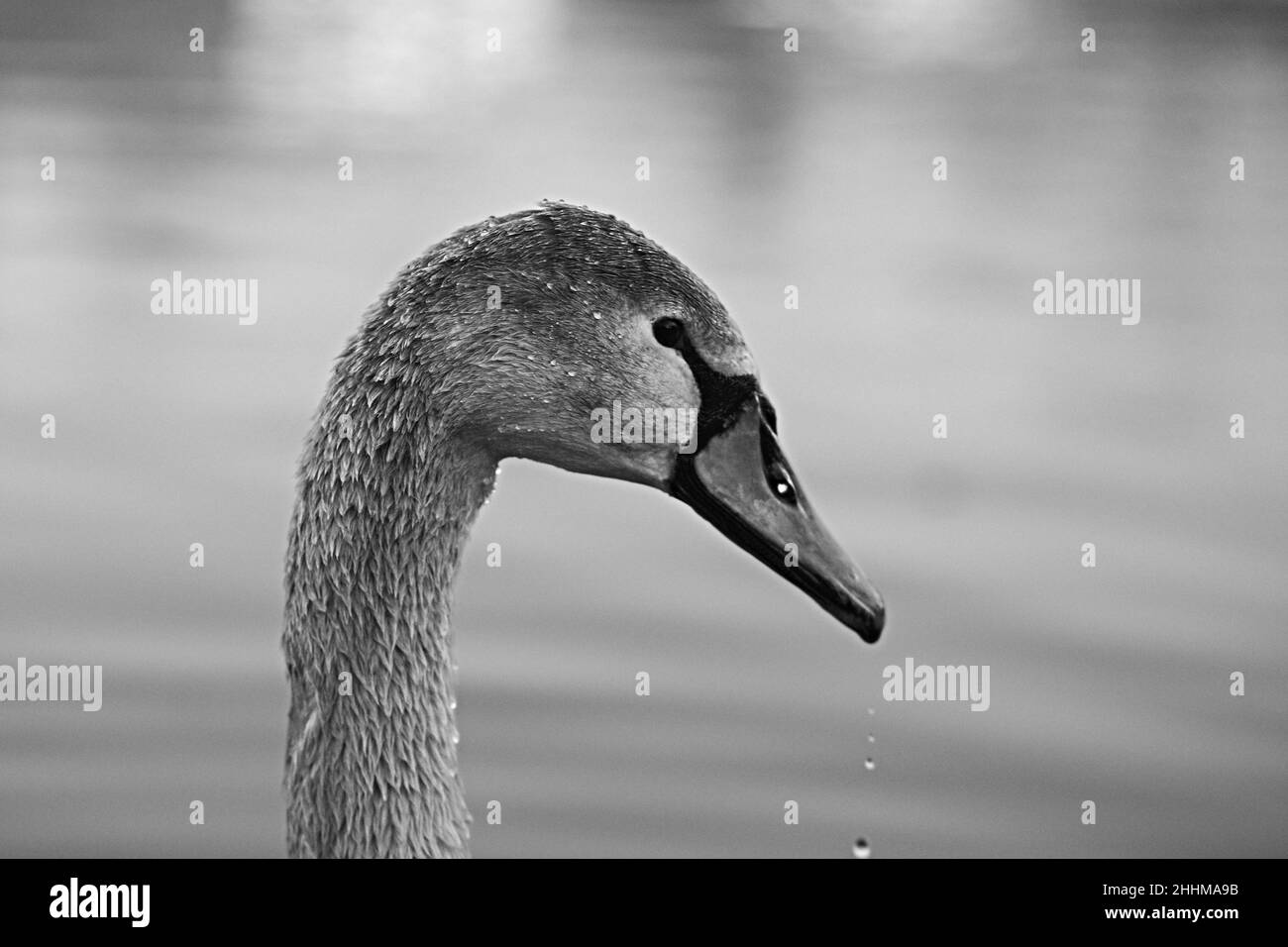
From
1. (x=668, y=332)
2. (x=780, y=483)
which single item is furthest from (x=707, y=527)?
(x=668, y=332)

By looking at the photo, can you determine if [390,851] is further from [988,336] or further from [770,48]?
[770,48]

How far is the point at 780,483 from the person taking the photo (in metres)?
4.49

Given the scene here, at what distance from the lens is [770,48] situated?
2172cm

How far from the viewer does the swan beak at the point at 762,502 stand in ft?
14.4

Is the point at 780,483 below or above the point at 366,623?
above

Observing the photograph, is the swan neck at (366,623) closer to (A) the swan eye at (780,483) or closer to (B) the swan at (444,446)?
(B) the swan at (444,446)

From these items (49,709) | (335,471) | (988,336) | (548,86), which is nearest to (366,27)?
(548,86)

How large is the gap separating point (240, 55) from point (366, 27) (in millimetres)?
2129

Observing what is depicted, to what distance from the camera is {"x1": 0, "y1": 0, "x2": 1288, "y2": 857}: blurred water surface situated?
7484mm

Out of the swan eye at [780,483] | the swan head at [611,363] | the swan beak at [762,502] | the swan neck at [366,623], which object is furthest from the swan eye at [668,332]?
the swan neck at [366,623]

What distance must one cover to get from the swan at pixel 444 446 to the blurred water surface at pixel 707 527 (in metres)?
2.82

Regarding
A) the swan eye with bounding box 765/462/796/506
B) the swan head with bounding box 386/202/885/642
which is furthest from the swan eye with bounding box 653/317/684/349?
the swan eye with bounding box 765/462/796/506

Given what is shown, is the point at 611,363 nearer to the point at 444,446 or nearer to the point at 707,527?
the point at 444,446

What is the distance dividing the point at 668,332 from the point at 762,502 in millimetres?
464
